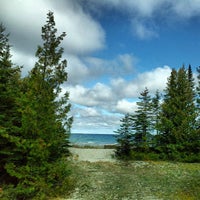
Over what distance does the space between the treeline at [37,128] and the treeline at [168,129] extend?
13.3 meters

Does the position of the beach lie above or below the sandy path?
below

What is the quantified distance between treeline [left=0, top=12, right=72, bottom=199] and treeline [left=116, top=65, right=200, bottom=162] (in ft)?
43.6

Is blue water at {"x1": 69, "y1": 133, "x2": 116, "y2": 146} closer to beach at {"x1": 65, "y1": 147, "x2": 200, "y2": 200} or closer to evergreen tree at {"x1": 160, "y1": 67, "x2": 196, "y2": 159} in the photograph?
evergreen tree at {"x1": 160, "y1": 67, "x2": 196, "y2": 159}

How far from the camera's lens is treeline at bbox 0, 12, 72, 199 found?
1275 cm

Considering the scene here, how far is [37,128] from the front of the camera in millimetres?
12898

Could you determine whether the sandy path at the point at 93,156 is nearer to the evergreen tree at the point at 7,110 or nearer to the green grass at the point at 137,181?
the green grass at the point at 137,181

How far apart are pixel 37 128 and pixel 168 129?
53.6 ft

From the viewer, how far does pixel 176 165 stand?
2208 cm

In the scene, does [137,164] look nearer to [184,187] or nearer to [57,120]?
[184,187]

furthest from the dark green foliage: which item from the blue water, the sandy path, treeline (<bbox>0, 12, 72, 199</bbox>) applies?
the blue water

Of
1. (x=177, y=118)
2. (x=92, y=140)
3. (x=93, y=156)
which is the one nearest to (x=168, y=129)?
(x=177, y=118)

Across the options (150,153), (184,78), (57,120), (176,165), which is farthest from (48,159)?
(184,78)

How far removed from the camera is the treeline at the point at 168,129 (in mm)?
24984

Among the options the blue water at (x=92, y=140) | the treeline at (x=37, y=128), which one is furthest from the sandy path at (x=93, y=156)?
the blue water at (x=92, y=140)
